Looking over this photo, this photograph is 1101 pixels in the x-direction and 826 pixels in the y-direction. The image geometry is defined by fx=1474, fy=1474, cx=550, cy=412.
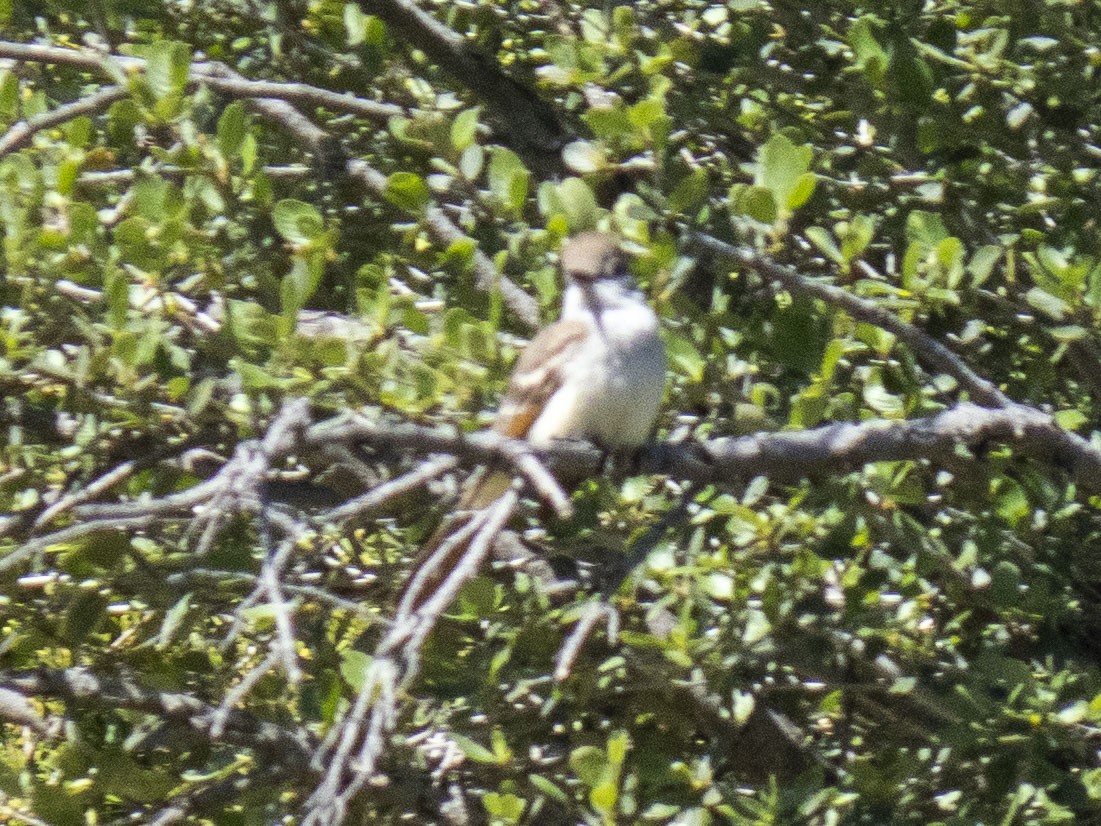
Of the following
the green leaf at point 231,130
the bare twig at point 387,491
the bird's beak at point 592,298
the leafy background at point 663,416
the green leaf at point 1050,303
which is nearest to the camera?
the bare twig at point 387,491

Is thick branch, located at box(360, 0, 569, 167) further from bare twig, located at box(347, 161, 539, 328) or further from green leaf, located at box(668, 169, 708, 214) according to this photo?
green leaf, located at box(668, 169, 708, 214)

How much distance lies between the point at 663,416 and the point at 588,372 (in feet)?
0.80

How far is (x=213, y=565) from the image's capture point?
12.3ft

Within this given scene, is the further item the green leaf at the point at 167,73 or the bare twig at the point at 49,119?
the bare twig at the point at 49,119

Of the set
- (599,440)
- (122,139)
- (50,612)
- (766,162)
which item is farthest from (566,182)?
(50,612)

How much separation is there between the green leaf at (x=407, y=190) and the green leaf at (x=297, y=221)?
0.66 ft

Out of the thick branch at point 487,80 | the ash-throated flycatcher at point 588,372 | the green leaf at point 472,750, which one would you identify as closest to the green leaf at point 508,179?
the ash-throated flycatcher at point 588,372

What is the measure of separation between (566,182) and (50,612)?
6.25 feet

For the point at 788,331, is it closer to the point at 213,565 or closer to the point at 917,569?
the point at 917,569

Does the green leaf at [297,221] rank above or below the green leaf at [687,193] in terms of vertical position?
below

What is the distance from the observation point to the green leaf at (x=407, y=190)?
3.64 m

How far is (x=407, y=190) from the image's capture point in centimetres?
365

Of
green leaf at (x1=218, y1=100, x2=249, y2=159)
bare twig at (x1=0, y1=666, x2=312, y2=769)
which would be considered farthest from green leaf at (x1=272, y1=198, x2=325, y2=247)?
bare twig at (x1=0, y1=666, x2=312, y2=769)

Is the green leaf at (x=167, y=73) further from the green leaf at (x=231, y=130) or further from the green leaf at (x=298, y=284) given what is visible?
the green leaf at (x=298, y=284)
